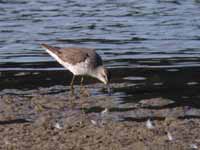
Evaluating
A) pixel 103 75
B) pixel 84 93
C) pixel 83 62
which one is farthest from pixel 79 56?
pixel 84 93

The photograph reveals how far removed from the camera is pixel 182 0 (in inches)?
1172

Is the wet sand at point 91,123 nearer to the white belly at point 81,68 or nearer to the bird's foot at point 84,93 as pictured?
the bird's foot at point 84,93

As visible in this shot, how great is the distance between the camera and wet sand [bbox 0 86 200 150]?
1041 centimetres

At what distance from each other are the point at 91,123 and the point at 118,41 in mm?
9267

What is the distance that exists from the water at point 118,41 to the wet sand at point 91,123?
2.28 feet

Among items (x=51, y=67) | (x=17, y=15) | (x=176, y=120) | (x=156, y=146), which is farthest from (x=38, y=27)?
(x=156, y=146)

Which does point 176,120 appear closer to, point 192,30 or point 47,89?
point 47,89

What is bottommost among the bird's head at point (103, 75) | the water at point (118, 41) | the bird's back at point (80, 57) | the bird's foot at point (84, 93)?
the water at point (118, 41)

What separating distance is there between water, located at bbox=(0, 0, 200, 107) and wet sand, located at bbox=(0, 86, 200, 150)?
2.28 ft

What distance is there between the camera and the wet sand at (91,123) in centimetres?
1041

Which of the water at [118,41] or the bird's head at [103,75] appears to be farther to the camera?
the water at [118,41]

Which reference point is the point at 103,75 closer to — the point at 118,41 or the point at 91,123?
the point at 91,123

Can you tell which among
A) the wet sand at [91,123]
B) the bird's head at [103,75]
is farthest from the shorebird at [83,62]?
the wet sand at [91,123]

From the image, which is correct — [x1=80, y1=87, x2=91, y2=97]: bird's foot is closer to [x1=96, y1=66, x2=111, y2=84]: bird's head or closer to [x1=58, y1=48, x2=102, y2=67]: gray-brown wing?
[x1=96, y1=66, x2=111, y2=84]: bird's head
